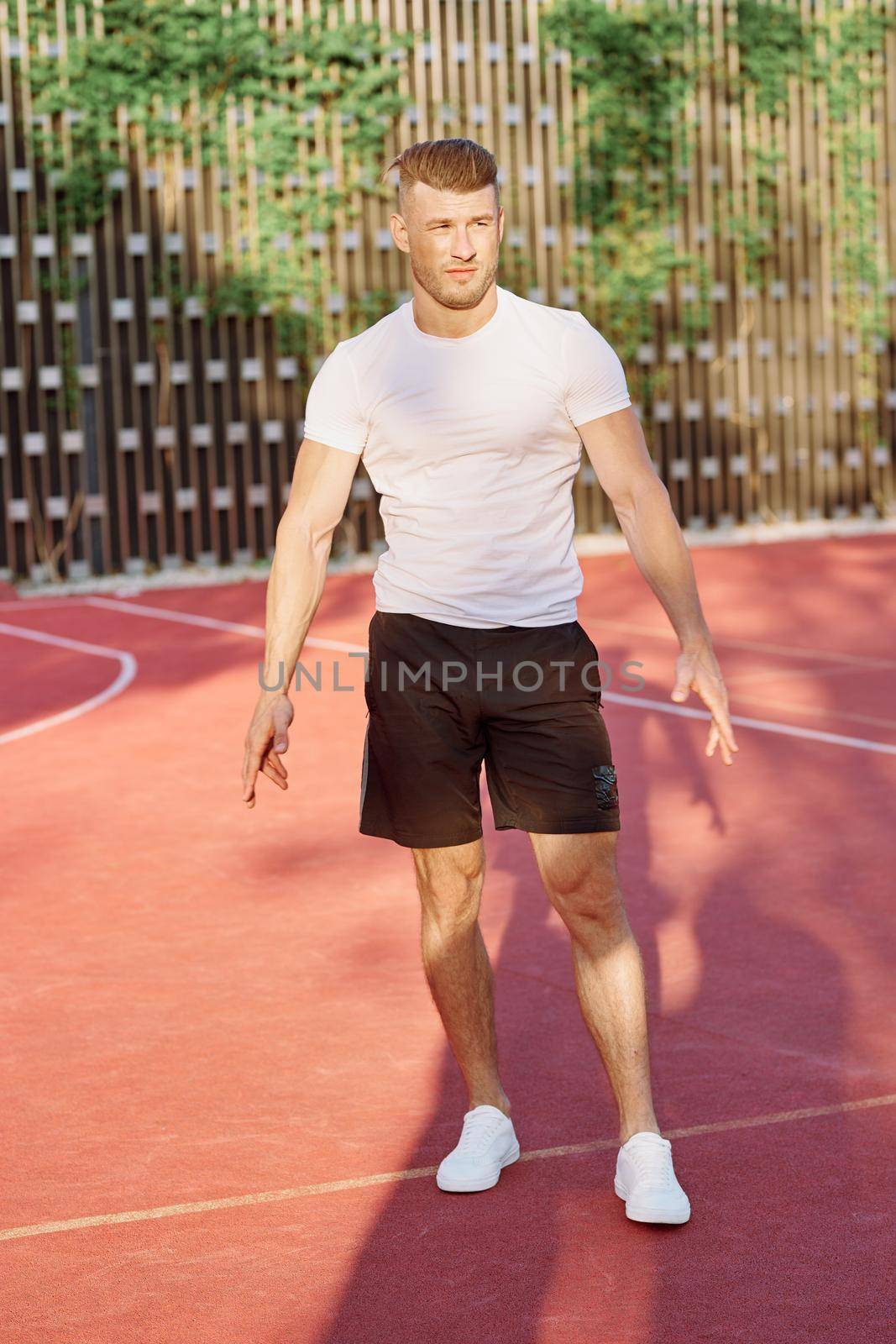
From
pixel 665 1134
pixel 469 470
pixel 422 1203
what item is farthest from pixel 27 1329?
pixel 469 470

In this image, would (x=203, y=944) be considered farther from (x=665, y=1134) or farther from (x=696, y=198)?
(x=696, y=198)

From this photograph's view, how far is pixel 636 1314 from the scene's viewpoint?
2832 millimetres

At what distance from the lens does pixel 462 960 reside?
3.41 metres

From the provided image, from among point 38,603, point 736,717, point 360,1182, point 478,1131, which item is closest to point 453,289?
Answer: point 478,1131

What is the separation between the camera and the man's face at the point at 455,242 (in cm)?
317

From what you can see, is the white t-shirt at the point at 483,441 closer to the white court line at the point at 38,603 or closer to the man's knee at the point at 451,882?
the man's knee at the point at 451,882

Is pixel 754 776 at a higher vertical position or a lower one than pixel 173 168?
lower

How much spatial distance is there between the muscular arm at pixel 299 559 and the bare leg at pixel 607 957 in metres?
0.55

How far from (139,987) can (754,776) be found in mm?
2855

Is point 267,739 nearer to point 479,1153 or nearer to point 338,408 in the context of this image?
point 338,408

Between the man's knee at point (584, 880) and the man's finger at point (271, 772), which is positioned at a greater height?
the man's finger at point (271, 772)

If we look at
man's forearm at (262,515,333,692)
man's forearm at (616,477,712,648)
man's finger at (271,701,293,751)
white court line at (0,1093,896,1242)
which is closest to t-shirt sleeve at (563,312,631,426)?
man's forearm at (616,477,712,648)

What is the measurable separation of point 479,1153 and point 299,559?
1.16m

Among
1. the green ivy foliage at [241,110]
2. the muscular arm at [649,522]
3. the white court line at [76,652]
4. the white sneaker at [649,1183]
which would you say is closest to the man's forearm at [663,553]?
the muscular arm at [649,522]
